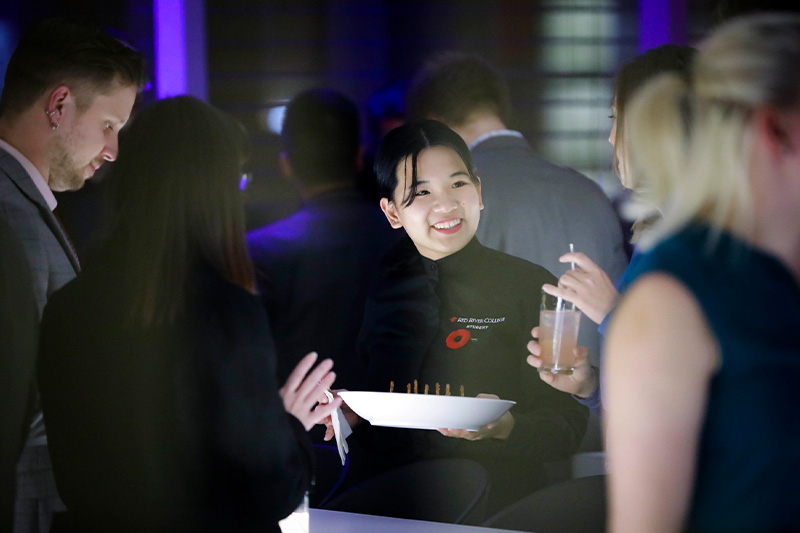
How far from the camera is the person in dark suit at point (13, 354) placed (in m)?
2.00

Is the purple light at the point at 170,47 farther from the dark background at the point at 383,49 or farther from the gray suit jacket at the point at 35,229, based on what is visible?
the gray suit jacket at the point at 35,229

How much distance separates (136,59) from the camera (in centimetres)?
236

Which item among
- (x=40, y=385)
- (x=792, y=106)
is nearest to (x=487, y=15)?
(x=792, y=106)

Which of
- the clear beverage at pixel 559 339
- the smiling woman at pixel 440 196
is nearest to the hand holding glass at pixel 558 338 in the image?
the clear beverage at pixel 559 339

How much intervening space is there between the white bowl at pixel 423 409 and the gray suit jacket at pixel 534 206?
0.33 m

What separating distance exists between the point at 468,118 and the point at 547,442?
94cm

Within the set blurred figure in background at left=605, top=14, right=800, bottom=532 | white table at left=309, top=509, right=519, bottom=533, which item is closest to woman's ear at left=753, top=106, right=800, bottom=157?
blurred figure in background at left=605, top=14, right=800, bottom=532

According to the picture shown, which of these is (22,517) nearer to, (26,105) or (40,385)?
(40,385)

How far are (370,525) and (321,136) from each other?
46.2 inches

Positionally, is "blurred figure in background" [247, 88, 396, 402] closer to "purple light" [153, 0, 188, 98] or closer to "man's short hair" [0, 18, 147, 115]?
"purple light" [153, 0, 188, 98]

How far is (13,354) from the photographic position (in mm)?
2086

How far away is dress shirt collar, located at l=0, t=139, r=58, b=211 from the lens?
2.18 metres

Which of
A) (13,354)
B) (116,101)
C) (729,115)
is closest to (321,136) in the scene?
(116,101)

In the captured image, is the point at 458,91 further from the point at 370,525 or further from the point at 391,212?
the point at 370,525
